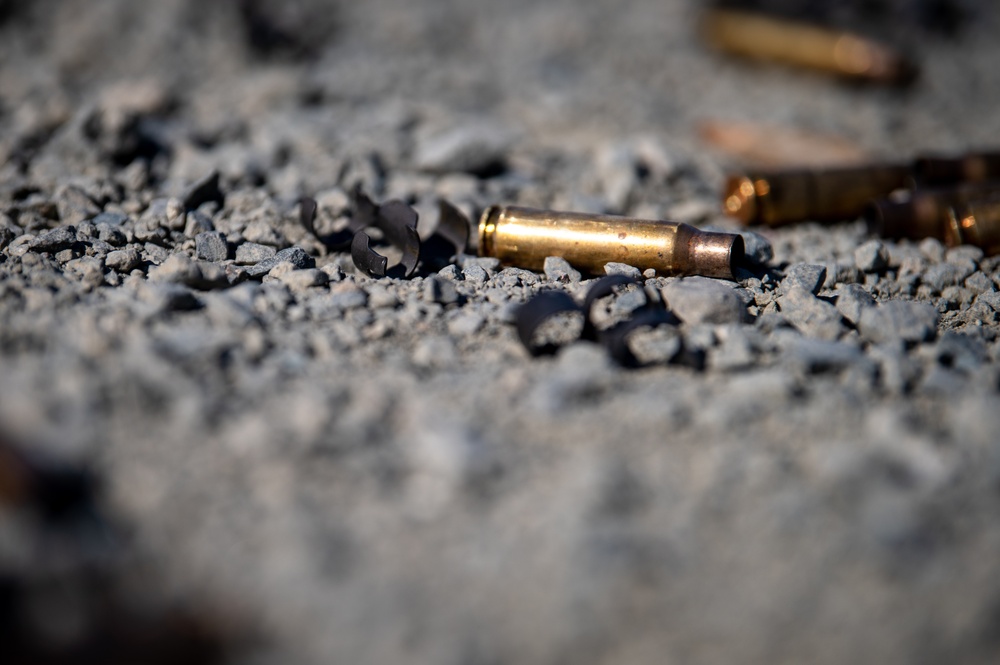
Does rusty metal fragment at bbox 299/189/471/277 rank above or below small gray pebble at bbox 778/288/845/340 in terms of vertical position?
above

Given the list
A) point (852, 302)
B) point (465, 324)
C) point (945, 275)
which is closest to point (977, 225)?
point (945, 275)

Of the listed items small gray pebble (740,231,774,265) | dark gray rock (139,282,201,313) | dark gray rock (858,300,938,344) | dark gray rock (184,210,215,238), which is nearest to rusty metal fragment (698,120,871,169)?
small gray pebble (740,231,774,265)

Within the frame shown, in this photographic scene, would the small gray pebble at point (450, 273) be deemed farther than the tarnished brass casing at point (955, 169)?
No

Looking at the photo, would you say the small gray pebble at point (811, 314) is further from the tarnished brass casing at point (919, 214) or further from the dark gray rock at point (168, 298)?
the dark gray rock at point (168, 298)

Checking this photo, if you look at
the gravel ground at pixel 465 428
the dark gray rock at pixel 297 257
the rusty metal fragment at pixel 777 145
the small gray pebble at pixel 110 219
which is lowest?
the gravel ground at pixel 465 428

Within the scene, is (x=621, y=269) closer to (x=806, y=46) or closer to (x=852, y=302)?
(x=852, y=302)

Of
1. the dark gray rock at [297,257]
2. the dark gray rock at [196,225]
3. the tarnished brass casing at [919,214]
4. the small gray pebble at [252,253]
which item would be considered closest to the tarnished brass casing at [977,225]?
the tarnished brass casing at [919,214]

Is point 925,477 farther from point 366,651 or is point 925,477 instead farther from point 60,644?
point 60,644

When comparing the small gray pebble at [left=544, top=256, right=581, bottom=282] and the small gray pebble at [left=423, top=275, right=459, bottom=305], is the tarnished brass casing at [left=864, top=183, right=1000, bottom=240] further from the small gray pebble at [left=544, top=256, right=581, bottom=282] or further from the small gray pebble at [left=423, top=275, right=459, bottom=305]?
the small gray pebble at [left=423, top=275, right=459, bottom=305]
